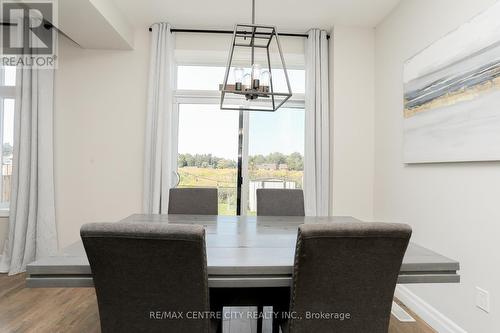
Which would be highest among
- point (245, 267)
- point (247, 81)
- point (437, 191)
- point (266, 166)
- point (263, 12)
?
point (263, 12)

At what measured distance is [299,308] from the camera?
106 centimetres

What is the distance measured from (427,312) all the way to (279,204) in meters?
1.41

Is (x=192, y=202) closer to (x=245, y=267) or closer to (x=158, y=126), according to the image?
(x=158, y=126)

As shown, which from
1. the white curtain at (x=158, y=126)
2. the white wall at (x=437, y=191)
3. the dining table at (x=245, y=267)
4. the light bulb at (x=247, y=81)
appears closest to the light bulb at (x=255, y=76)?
the light bulb at (x=247, y=81)

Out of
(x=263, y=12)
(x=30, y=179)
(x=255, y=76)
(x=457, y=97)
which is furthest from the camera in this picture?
(x=30, y=179)

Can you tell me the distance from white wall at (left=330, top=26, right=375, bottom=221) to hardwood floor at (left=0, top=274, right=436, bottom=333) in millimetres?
1229

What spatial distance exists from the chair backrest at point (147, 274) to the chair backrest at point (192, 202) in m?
1.38

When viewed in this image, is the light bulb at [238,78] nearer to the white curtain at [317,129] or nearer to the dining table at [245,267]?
the dining table at [245,267]

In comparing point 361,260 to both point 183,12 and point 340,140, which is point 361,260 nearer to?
point 340,140

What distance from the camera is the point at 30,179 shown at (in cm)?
301

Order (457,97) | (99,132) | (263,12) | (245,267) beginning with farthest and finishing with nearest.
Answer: (99,132) → (263,12) → (457,97) → (245,267)

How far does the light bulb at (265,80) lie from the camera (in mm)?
1788

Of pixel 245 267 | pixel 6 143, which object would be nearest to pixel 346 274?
pixel 245 267

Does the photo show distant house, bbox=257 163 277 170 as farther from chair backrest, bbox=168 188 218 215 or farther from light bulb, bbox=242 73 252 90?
light bulb, bbox=242 73 252 90
